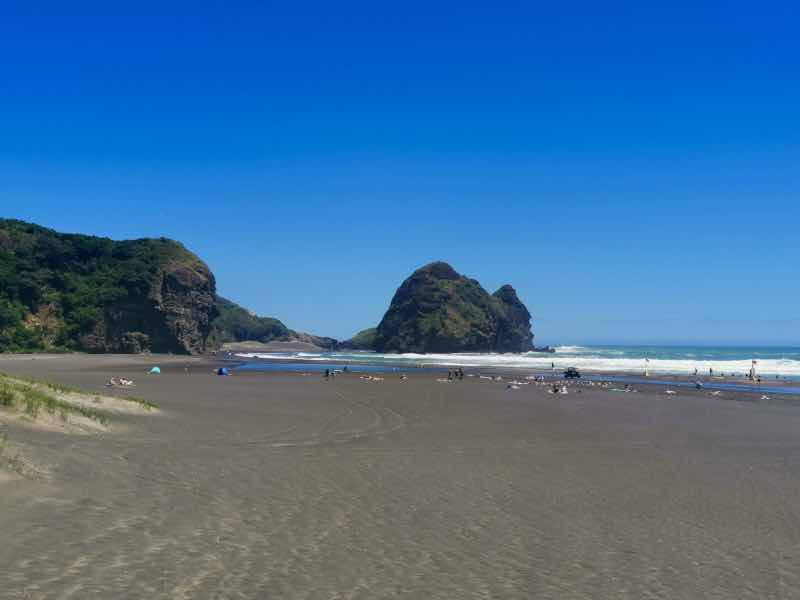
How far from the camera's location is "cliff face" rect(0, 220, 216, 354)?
112500mm

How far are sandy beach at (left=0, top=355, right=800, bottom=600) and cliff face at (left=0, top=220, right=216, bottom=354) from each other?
101m

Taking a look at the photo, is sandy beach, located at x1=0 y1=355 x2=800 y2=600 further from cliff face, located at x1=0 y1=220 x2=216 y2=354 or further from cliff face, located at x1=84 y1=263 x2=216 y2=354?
cliff face, located at x1=84 y1=263 x2=216 y2=354

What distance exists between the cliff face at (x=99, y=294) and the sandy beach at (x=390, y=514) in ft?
332

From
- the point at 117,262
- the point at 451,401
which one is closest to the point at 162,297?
the point at 117,262

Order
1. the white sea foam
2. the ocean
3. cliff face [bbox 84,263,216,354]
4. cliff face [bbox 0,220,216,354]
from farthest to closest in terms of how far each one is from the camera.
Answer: cliff face [bbox 84,263,216,354], cliff face [bbox 0,220,216,354], the white sea foam, the ocean

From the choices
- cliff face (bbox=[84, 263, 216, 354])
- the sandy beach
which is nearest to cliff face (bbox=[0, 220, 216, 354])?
cliff face (bbox=[84, 263, 216, 354])

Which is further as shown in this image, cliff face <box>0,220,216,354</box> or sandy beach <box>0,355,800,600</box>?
cliff face <box>0,220,216,354</box>

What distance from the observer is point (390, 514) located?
12.0 m

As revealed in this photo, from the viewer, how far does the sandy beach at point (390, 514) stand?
8258 millimetres

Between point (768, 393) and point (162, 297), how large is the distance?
107m

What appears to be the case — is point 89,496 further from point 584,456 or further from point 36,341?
point 36,341

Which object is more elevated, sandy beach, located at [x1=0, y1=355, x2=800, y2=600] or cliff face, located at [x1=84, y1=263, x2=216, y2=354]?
cliff face, located at [x1=84, y1=263, x2=216, y2=354]

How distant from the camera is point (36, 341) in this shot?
109 metres

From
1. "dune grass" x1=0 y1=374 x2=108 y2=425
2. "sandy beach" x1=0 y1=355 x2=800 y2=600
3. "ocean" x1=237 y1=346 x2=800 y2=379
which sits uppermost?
"ocean" x1=237 y1=346 x2=800 y2=379
